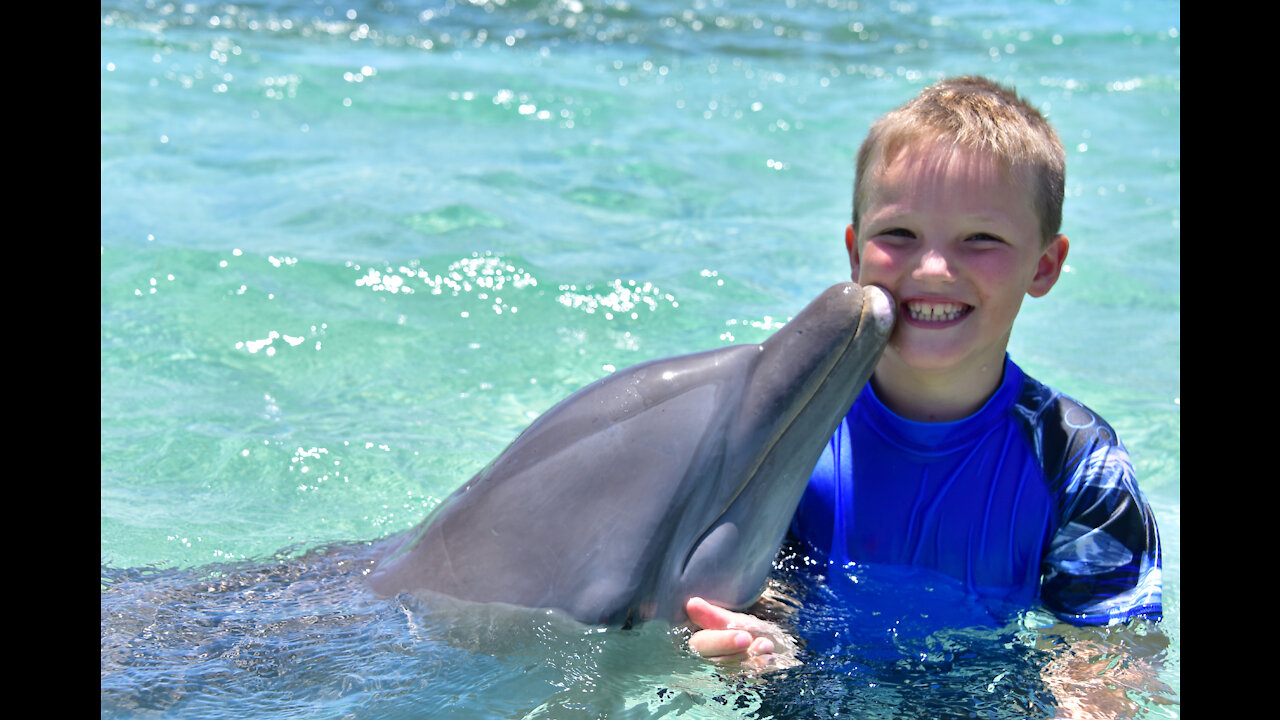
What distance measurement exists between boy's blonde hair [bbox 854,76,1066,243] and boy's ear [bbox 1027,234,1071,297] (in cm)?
4

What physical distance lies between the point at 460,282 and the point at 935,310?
14.9 feet

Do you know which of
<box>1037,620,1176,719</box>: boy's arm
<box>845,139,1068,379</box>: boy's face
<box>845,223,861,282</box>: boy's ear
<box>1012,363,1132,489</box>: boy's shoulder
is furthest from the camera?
<box>845,223,861,282</box>: boy's ear

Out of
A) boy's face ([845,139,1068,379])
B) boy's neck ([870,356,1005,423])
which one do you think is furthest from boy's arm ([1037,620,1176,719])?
boy's face ([845,139,1068,379])

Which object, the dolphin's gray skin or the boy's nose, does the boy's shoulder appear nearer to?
the boy's nose

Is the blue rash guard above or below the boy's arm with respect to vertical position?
above

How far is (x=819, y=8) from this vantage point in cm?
1919

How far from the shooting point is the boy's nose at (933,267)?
11.5 feet

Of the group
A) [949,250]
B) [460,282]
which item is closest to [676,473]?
[949,250]

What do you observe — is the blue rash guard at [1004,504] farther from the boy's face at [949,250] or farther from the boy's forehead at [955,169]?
the boy's forehead at [955,169]

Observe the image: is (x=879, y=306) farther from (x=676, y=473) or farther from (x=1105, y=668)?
(x=1105, y=668)

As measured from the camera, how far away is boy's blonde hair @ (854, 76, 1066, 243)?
3.55 m

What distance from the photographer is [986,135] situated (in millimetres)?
3547
